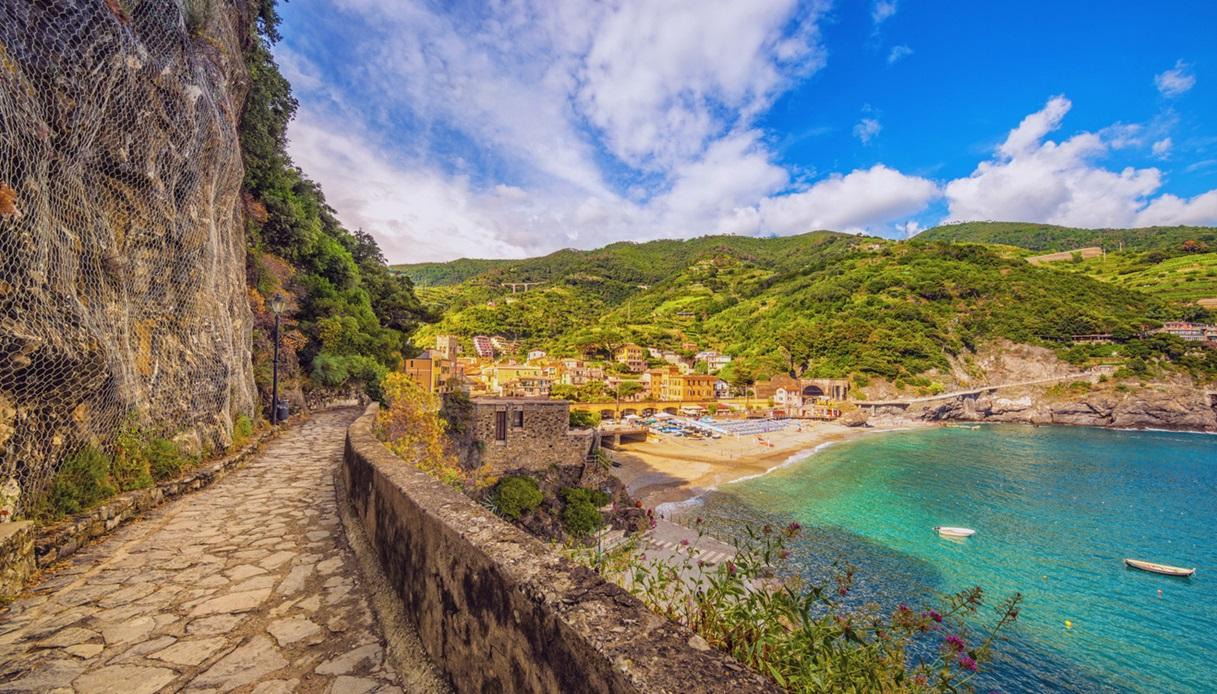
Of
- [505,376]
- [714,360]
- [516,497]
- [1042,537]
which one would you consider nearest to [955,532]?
[1042,537]

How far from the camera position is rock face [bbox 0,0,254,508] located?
3.49 metres

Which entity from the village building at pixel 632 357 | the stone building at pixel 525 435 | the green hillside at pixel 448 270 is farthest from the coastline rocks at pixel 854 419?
the green hillside at pixel 448 270

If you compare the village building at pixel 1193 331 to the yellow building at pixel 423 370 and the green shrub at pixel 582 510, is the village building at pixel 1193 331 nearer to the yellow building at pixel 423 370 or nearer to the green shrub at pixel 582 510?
the green shrub at pixel 582 510

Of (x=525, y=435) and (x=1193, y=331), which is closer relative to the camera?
(x=525, y=435)

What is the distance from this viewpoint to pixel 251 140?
12180 mm

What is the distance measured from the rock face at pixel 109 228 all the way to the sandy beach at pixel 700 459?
22913 millimetres

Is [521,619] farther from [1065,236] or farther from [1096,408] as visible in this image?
[1065,236]

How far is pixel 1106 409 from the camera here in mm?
55719

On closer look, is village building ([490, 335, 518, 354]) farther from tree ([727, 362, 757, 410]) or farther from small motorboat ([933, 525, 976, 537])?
small motorboat ([933, 525, 976, 537])

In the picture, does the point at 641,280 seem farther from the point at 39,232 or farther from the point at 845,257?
the point at 39,232

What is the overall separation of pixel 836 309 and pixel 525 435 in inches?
2947

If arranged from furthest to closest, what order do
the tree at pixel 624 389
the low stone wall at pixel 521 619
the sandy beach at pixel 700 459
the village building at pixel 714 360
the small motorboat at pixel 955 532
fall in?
the village building at pixel 714 360, the tree at pixel 624 389, the sandy beach at pixel 700 459, the small motorboat at pixel 955 532, the low stone wall at pixel 521 619

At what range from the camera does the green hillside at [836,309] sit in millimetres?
68188

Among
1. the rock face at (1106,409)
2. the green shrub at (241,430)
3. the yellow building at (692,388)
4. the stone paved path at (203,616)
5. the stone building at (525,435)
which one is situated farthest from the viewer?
the yellow building at (692,388)
